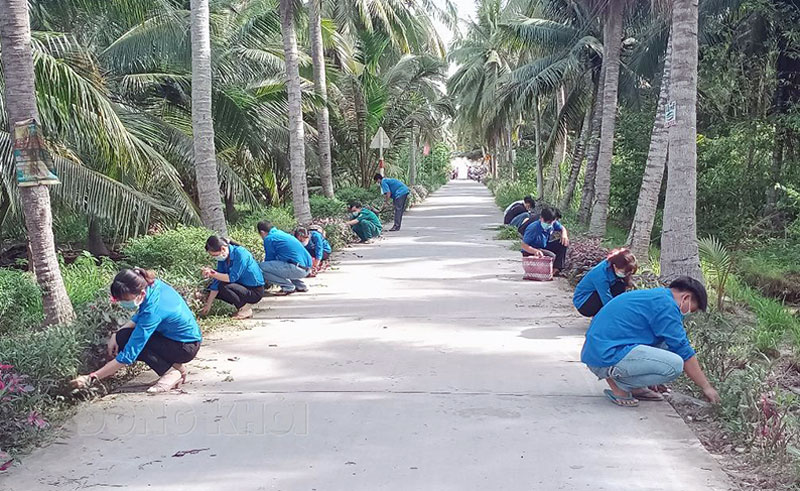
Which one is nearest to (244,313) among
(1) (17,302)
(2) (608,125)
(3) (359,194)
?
(1) (17,302)

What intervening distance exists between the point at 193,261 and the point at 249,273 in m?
1.00

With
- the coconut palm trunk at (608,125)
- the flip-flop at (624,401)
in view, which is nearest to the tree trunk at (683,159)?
the flip-flop at (624,401)

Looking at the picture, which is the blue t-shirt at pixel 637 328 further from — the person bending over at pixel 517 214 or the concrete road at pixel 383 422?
the person bending over at pixel 517 214

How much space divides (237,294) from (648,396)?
4865 millimetres

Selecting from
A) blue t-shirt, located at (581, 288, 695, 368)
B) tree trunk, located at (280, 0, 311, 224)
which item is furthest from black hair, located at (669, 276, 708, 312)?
tree trunk, located at (280, 0, 311, 224)

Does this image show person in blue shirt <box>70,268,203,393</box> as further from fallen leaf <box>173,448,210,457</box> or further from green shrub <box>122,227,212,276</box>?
green shrub <box>122,227,212,276</box>

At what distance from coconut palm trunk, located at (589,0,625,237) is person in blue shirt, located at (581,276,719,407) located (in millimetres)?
10082

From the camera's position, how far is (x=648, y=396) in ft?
19.5

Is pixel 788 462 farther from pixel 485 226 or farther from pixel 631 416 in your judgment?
pixel 485 226

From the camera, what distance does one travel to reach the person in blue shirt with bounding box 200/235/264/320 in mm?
8641

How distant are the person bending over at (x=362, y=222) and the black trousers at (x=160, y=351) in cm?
1050

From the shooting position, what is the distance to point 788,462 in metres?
4.39

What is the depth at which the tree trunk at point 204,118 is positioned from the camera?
10.8 meters

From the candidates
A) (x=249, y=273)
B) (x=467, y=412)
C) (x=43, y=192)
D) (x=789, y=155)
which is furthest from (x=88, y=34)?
(x=789, y=155)
